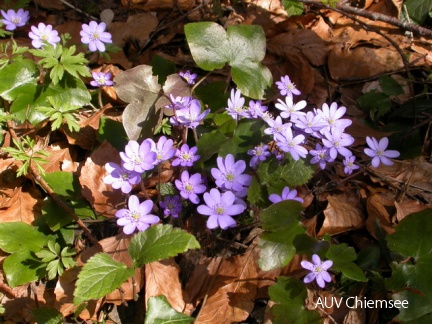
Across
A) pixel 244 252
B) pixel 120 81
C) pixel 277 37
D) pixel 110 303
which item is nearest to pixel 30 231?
pixel 110 303

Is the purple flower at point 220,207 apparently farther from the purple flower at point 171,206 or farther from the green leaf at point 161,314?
the green leaf at point 161,314

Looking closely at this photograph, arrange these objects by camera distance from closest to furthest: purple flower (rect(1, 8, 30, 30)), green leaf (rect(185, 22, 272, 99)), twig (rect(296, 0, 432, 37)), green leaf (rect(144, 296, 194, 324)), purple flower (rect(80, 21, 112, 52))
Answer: green leaf (rect(144, 296, 194, 324)) < green leaf (rect(185, 22, 272, 99)) < purple flower (rect(80, 21, 112, 52)) < purple flower (rect(1, 8, 30, 30)) < twig (rect(296, 0, 432, 37))

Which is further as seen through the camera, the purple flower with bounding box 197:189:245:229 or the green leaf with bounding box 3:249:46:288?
the green leaf with bounding box 3:249:46:288

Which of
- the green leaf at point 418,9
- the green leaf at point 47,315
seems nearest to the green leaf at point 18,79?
the green leaf at point 47,315

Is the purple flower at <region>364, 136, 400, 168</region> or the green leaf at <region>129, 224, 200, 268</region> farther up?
the purple flower at <region>364, 136, 400, 168</region>

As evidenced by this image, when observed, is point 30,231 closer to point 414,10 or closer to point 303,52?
point 303,52

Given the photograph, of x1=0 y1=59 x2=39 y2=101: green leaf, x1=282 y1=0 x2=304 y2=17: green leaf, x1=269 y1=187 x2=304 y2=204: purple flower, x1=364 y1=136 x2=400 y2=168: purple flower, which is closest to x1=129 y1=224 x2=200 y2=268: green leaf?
x1=269 y1=187 x2=304 y2=204: purple flower

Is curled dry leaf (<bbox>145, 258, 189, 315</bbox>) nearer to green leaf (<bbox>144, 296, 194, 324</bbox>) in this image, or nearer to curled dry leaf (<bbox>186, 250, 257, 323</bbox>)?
curled dry leaf (<bbox>186, 250, 257, 323</bbox>)
